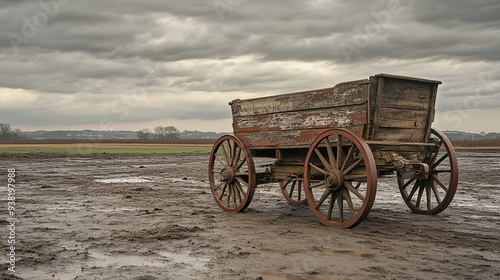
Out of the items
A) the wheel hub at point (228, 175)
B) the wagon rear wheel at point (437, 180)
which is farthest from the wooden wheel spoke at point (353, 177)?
the wheel hub at point (228, 175)

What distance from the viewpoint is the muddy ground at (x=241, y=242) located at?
13.0ft

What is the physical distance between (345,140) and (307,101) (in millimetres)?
911

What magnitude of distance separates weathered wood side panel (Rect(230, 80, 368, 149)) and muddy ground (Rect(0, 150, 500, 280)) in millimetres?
1290

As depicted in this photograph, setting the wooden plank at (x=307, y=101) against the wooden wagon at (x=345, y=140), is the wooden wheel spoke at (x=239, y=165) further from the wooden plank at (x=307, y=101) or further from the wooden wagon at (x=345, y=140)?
the wooden plank at (x=307, y=101)

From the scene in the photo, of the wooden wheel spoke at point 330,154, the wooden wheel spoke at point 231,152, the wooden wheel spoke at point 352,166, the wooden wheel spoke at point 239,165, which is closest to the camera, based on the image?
the wooden wheel spoke at point 352,166

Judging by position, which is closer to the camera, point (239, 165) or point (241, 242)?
point (241, 242)

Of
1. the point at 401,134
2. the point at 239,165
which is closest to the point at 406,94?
the point at 401,134

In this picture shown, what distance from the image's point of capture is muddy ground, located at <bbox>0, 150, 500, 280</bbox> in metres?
3.96

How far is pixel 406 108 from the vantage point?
6.29m

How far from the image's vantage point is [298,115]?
6629 millimetres

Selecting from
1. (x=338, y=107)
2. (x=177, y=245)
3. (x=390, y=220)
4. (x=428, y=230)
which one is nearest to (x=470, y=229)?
(x=428, y=230)

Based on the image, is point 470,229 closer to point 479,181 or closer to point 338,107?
point 338,107

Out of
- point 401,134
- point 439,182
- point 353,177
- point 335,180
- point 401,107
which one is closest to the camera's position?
point 353,177

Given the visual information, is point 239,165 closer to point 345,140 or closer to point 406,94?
point 345,140
